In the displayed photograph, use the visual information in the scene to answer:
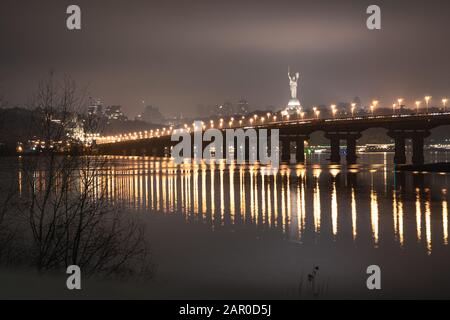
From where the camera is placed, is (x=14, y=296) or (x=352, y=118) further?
(x=352, y=118)

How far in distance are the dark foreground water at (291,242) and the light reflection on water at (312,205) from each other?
7cm

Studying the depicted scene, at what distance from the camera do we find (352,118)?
4690 inches

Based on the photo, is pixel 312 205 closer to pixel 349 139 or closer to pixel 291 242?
pixel 291 242

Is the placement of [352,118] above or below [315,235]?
above

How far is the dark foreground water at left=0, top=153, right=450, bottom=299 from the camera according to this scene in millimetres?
22750

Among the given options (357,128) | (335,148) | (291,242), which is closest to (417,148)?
(357,128)

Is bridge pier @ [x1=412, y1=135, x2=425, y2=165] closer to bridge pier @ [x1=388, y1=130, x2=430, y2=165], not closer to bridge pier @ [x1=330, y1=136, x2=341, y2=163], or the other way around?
bridge pier @ [x1=388, y1=130, x2=430, y2=165]

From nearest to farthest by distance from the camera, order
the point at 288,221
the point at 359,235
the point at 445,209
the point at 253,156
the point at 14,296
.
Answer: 1. the point at 14,296
2. the point at 359,235
3. the point at 288,221
4. the point at 445,209
5. the point at 253,156

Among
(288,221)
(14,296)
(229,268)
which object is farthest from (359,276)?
(288,221)

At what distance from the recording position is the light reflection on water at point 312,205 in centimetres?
3431

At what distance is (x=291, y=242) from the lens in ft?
106

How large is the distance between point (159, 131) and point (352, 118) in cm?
7880
